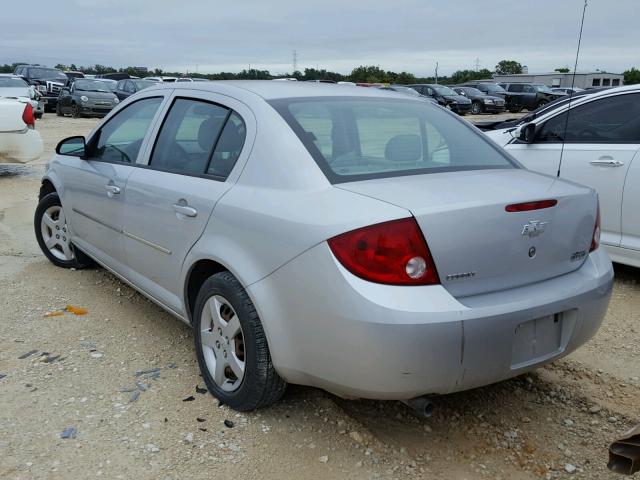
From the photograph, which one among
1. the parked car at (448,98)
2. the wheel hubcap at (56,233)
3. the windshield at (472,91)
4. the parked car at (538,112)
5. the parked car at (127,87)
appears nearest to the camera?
the wheel hubcap at (56,233)

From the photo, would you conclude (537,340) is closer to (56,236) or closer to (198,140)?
(198,140)

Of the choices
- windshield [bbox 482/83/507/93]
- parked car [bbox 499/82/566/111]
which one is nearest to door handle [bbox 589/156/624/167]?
parked car [bbox 499/82/566/111]

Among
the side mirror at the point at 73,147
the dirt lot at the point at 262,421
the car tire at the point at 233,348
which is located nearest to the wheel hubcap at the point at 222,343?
the car tire at the point at 233,348

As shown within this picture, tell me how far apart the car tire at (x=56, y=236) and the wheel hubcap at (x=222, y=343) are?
7.80 ft

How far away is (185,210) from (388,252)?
1.26 m

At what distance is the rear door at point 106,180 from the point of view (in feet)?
13.0

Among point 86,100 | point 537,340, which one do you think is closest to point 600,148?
point 537,340

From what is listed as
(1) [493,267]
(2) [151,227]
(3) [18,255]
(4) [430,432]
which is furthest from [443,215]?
(3) [18,255]

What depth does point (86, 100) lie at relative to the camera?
2330 cm

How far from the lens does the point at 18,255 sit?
586 centimetres

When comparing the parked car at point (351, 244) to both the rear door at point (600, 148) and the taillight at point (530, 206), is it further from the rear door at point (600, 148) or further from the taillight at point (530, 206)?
the rear door at point (600, 148)

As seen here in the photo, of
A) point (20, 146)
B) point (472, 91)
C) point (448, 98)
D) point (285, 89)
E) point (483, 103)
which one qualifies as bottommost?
point (483, 103)

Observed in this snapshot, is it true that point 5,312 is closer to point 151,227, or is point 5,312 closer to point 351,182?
point 151,227

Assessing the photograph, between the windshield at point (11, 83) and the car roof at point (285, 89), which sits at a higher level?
the car roof at point (285, 89)
